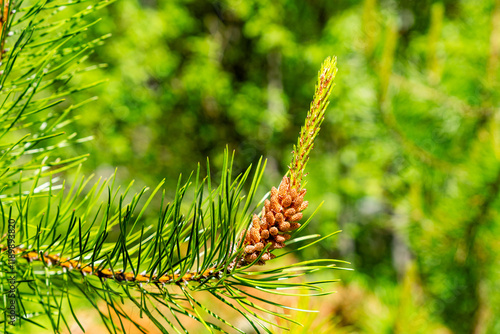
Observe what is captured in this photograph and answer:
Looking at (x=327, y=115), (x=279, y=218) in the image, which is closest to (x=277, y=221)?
(x=279, y=218)

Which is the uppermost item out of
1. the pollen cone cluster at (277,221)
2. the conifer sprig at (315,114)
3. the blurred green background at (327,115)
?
the conifer sprig at (315,114)

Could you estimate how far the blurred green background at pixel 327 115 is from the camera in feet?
4.23

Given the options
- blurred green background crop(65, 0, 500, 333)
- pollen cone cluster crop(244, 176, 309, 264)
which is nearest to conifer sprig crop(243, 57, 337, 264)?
pollen cone cluster crop(244, 176, 309, 264)

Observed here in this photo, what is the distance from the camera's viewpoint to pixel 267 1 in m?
2.98

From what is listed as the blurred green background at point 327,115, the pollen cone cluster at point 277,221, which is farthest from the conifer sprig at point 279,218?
the blurred green background at point 327,115

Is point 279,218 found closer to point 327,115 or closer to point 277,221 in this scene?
point 277,221

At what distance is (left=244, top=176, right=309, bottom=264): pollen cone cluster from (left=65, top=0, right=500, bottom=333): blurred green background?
1023mm

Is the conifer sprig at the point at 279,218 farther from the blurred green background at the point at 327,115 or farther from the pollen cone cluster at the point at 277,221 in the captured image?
the blurred green background at the point at 327,115

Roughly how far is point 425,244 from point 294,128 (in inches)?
85.6

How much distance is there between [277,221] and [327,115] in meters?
2.76

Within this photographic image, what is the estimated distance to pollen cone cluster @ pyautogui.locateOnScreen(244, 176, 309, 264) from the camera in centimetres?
22

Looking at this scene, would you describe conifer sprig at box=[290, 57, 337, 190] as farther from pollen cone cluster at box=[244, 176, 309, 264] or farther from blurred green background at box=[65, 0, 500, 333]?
blurred green background at box=[65, 0, 500, 333]

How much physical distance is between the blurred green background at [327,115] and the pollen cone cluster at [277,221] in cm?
102

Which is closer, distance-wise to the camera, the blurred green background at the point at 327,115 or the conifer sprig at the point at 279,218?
the conifer sprig at the point at 279,218
